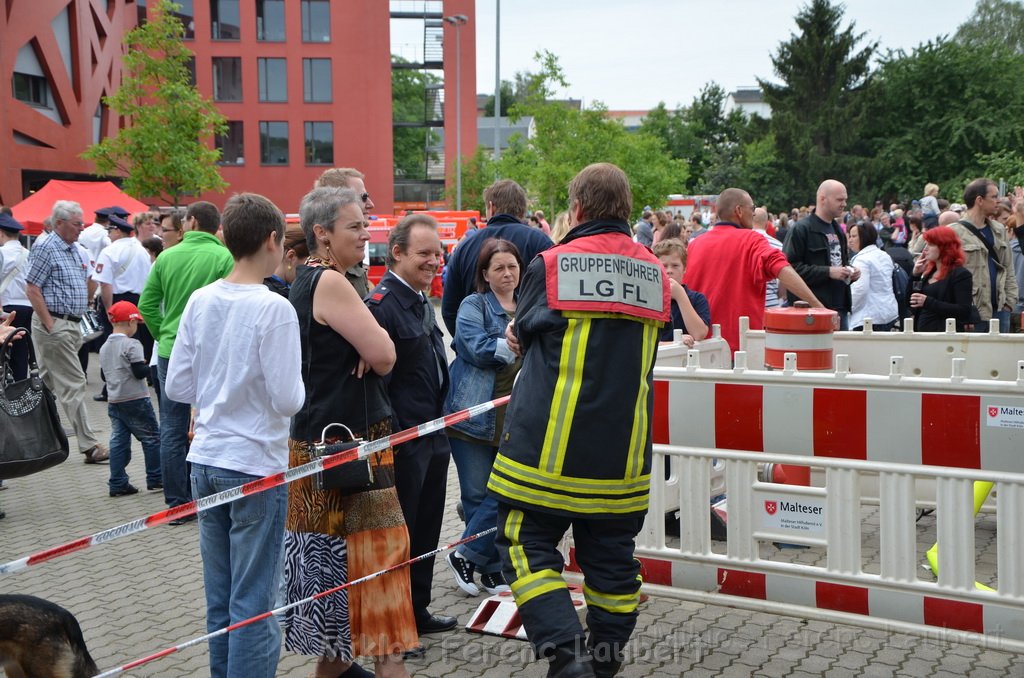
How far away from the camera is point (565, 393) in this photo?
3828mm

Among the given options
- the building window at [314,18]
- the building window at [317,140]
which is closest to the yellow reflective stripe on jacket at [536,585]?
the building window at [317,140]

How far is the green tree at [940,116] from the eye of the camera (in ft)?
179

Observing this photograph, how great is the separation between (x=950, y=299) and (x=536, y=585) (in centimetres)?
649

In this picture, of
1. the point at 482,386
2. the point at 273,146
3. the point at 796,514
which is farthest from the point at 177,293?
the point at 273,146

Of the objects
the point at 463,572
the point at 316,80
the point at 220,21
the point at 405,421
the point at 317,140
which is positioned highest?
the point at 220,21

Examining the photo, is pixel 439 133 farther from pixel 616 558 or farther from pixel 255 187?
pixel 616 558

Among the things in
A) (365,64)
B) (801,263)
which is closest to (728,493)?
(801,263)

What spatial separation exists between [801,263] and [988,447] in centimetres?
428

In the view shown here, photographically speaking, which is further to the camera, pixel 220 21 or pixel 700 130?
pixel 700 130

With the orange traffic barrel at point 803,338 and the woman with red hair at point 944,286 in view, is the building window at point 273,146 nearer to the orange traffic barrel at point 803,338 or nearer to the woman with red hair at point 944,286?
the woman with red hair at point 944,286

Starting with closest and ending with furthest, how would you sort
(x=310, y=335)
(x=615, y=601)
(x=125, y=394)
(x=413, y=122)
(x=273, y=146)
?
(x=615, y=601), (x=310, y=335), (x=125, y=394), (x=273, y=146), (x=413, y=122)

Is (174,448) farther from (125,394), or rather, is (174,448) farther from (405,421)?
(405,421)

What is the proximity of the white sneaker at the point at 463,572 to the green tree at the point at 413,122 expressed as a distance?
193ft

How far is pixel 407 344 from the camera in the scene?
187 inches
